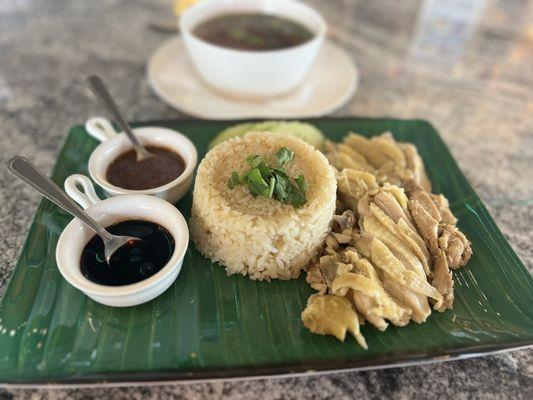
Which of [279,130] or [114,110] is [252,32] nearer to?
[279,130]

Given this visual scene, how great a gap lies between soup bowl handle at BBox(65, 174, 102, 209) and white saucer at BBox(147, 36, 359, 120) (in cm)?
102

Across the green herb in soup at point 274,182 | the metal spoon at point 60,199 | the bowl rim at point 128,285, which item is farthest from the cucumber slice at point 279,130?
the metal spoon at point 60,199

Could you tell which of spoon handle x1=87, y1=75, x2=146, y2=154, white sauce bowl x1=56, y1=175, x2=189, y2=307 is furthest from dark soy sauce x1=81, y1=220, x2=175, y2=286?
spoon handle x1=87, y1=75, x2=146, y2=154

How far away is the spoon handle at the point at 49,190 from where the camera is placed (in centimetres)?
166

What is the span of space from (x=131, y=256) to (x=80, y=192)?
0.42 metres

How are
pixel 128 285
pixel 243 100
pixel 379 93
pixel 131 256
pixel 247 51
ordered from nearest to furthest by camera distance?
1. pixel 128 285
2. pixel 131 256
3. pixel 247 51
4. pixel 243 100
5. pixel 379 93

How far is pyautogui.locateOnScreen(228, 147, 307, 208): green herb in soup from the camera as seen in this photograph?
1.72 meters

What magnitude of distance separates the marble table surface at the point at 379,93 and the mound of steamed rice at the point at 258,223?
1.56ft

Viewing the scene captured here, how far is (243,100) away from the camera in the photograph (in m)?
2.84

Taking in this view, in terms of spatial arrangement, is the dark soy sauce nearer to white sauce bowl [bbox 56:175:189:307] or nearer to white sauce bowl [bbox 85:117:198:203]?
white sauce bowl [bbox 56:175:189:307]

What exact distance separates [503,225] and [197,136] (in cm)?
170

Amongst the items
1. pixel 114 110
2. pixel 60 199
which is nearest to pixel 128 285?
pixel 60 199

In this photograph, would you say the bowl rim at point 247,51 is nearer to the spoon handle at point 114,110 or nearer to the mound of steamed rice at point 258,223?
the spoon handle at point 114,110

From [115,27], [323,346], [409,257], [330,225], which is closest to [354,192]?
[330,225]
